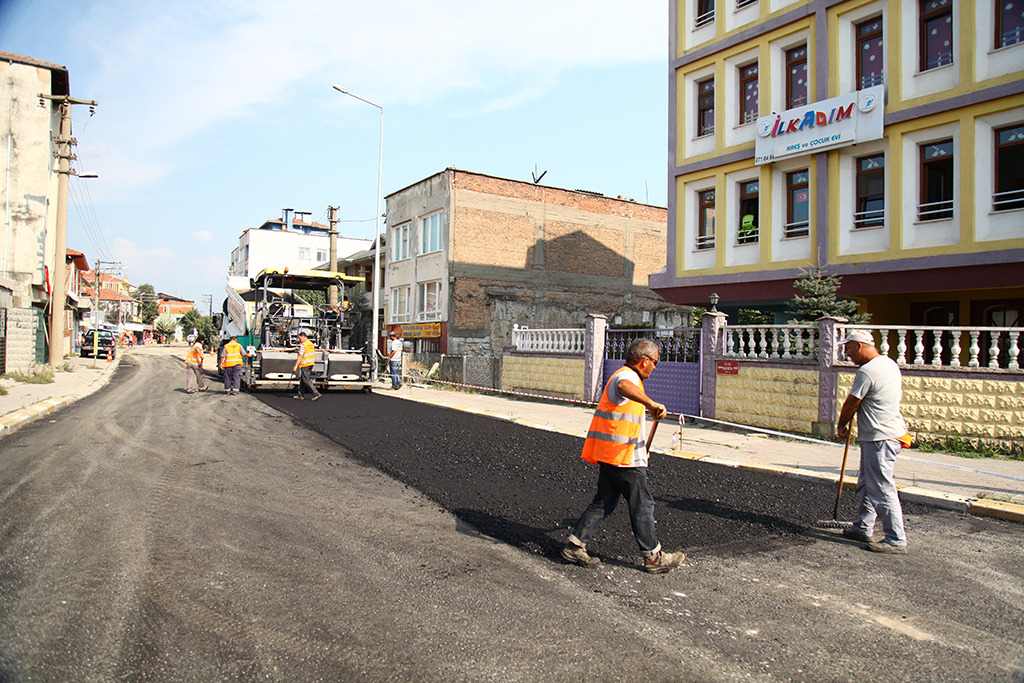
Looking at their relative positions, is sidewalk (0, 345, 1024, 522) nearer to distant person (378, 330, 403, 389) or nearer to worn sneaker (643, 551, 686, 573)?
worn sneaker (643, 551, 686, 573)

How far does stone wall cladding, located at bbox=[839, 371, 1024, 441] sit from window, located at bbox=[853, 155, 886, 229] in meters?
5.94

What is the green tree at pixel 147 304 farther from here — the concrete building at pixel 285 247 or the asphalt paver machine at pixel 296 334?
the asphalt paver machine at pixel 296 334

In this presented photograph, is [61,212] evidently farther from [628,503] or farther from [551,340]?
[628,503]

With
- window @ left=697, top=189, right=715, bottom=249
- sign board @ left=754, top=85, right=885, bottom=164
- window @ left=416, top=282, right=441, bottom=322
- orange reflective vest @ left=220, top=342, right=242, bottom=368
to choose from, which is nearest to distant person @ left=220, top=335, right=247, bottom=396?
orange reflective vest @ left=220, top=342, right=242, bottom=368

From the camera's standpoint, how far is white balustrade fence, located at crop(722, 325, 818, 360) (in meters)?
11.4

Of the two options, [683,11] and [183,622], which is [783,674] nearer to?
[183,622]

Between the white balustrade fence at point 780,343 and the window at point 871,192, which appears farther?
the window at point 871,192

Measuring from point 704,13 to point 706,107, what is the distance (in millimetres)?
2607

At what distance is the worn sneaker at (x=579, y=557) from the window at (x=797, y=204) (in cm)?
1359

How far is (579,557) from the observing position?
4602 millimetres

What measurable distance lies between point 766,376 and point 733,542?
7.40 metres

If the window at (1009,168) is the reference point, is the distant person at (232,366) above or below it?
below

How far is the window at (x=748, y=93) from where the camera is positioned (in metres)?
17.1

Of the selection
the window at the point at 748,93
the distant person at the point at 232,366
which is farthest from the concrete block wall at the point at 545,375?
the window at the point at 748,93
